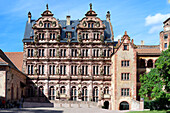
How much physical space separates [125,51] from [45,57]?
1756 cm

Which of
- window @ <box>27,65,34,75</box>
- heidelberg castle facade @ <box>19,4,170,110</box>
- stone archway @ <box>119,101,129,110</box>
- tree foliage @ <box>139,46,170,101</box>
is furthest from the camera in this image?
window @ <box>27,65,34,75</box>

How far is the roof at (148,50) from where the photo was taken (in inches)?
2067

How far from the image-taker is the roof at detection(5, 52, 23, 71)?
58.0 metres

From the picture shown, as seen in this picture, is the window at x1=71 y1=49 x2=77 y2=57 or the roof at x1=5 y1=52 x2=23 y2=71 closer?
the window at x1=71 y1=49 x2=77 y2=57

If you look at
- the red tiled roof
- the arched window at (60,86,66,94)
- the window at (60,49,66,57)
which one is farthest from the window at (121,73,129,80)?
the window at (60,49,66,57)

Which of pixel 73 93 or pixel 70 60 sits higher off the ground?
pixel 70 60

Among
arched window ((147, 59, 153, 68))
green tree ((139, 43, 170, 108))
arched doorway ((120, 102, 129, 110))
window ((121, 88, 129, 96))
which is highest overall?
arched window ((147, 59, 153, 68))

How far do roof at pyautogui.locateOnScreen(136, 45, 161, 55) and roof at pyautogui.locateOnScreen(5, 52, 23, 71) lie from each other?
27213mm

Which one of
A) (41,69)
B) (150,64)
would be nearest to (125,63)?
(150,64)

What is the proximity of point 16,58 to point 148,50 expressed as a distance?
100 feet

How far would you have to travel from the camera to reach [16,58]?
194ft

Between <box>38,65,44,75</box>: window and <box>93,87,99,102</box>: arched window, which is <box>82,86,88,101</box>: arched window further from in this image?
<box>38,65,44,75</box>: window

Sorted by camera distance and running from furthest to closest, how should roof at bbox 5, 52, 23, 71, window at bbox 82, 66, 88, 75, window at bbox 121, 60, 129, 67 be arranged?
roof at bbox 5, 52, 23, 71 → window at bbox 82, 66, 88, 75 → window at bbox 121, 60, 129, 67

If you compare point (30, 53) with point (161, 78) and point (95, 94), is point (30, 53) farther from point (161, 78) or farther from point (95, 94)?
point (161, 78)
